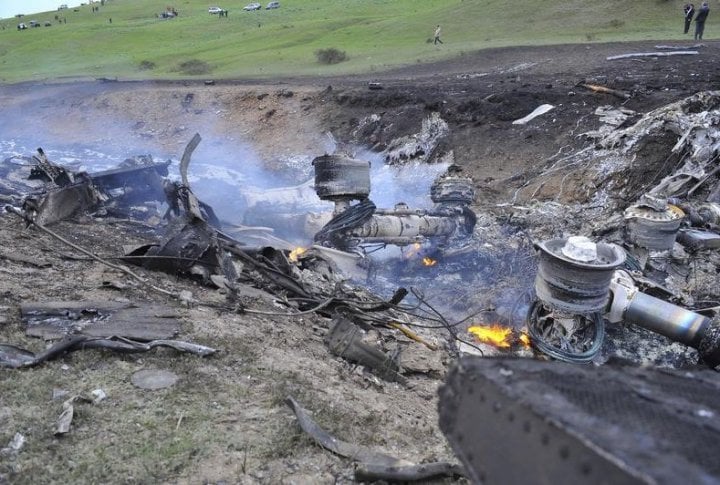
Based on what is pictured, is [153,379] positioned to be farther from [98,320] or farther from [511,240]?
[511,240]

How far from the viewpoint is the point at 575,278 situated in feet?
15.6

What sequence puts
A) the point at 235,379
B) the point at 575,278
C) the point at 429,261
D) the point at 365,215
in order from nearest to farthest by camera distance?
the point at 235,379 < the point at 575,278 < the point at 365,215 < the point at 429,261

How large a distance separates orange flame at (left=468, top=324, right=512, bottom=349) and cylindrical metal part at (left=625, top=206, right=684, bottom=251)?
6.65 feet

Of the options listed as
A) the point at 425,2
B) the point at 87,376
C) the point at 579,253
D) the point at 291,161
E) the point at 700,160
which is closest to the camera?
the point at 87,376

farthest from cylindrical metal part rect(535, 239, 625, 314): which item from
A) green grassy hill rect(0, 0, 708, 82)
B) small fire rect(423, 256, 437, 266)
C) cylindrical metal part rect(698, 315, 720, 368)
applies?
green grassy hill rect(0, 0, 708, 82)

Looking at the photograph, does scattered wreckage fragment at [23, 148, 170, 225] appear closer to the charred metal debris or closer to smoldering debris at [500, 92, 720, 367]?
the charred metal debris

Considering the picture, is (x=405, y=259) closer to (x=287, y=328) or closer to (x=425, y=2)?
(x=287, y=328)

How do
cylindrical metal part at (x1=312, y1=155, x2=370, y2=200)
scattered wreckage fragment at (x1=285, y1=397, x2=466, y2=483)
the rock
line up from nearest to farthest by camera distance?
scattered wreckage fragment at (x1=285, y1=397, x2=466, y2=483)
the rock
cylindrical metal part at (x1=312, y1=155, x2=370, y2=200)

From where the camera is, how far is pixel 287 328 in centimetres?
534

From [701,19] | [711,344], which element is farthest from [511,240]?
[701,19]

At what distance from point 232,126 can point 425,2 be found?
34.6m

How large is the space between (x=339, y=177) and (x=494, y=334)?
9.85 feet

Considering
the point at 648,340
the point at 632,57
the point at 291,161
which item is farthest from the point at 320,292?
the point at 632,57

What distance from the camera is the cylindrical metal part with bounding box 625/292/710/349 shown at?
5.44 m
